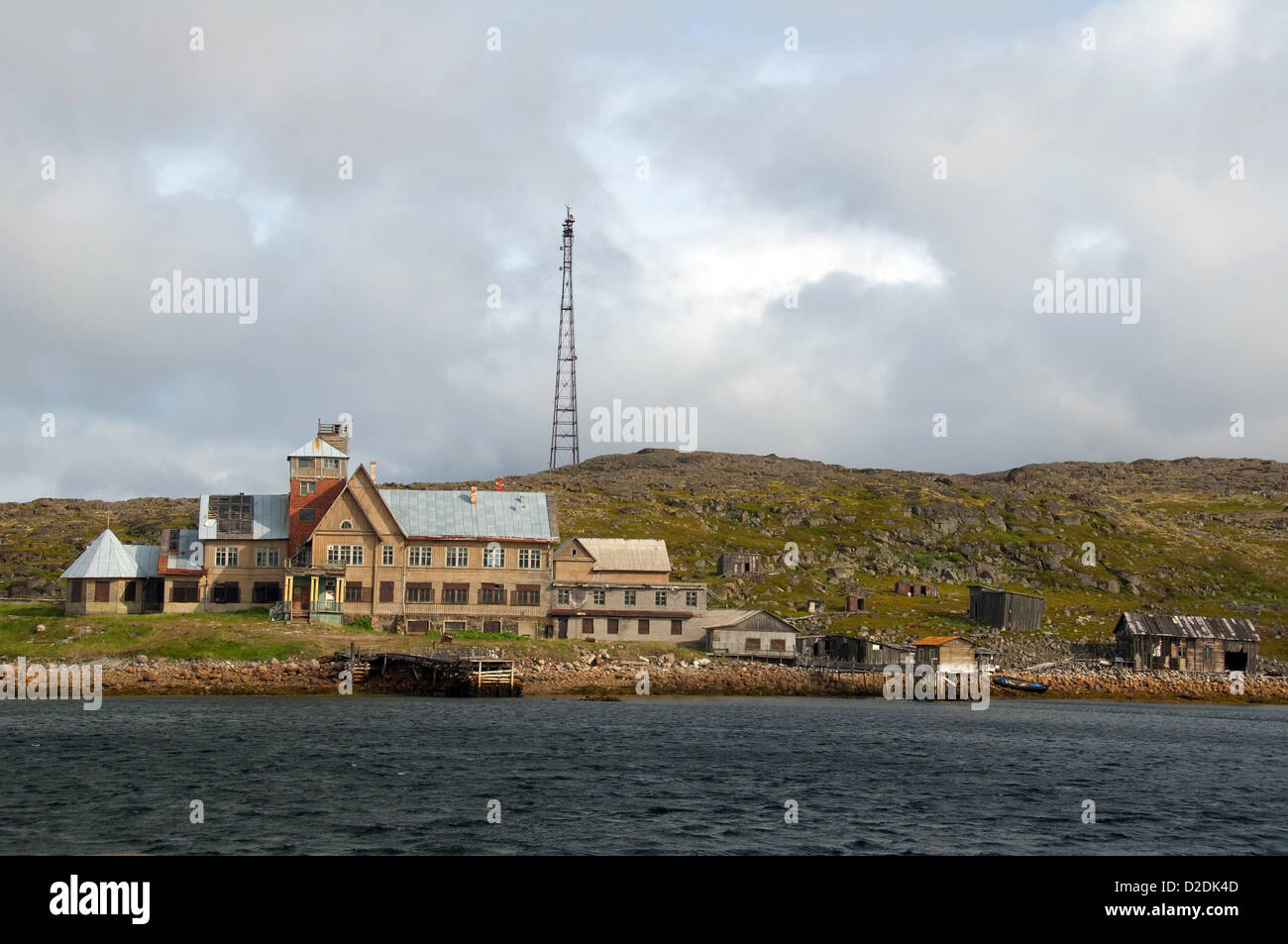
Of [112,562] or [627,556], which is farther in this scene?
[627,556]

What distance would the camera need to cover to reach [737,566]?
131m

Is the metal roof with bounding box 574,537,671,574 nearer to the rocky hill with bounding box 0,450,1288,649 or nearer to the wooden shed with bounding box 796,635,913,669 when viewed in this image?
the wooden shed with bounding box 796,635,913,669

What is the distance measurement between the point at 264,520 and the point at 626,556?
28539 millimetres

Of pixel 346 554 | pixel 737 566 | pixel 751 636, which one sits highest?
pixel 346 554

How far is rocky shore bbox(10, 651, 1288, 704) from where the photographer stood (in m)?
75.2

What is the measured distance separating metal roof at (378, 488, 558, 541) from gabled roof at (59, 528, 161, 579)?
713 inches

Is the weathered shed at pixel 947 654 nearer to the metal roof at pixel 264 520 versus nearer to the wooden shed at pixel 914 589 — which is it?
the wooden shed at pixel 914 589

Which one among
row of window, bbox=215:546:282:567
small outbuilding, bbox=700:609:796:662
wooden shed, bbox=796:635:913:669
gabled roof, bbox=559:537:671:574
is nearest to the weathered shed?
wooden shed, bbox=796:635:913:669

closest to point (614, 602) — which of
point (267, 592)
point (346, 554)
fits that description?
point (346, 554)

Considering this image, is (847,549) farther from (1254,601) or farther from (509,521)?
(509,521)

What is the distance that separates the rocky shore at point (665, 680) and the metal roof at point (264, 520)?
46.3 feet

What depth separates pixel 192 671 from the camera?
75.6m

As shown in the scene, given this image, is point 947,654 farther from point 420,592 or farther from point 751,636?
point 420,592

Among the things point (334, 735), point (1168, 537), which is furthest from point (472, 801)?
point (1168, 537)
